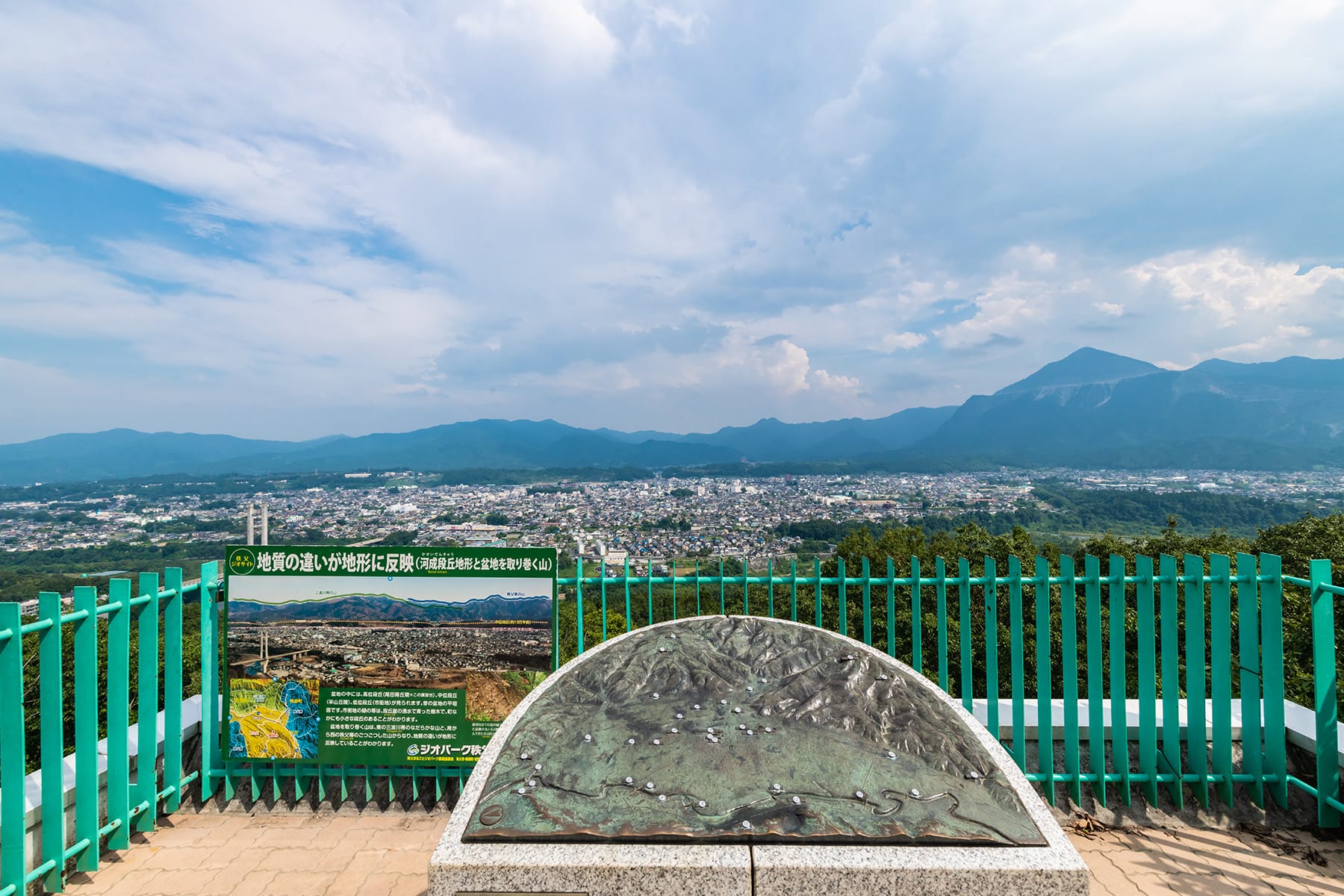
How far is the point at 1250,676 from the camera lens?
4.03 meters

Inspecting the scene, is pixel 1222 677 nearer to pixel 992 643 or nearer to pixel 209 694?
pixel 992 643

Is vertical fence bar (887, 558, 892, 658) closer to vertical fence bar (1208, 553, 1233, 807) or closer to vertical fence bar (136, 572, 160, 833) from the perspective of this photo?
vertical fence bar (1208, 553, 1233, 807)

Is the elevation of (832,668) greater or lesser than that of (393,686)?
greater

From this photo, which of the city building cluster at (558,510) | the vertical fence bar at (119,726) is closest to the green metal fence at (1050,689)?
the vertical fence bar at (119,726)

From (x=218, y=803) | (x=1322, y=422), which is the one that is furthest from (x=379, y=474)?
(x=1322, y=422)

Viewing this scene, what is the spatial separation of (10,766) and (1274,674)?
7.30 meters

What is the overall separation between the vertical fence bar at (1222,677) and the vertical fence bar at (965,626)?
1.39m

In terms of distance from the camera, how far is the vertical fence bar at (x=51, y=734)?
323 cm

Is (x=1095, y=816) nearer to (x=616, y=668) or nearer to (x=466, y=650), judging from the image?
(x=616, y=668)

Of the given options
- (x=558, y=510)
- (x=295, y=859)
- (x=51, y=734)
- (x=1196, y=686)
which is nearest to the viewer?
(x=51, y=734)

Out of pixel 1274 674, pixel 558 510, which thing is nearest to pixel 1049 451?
pixel 558 510

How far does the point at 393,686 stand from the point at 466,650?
57 cm

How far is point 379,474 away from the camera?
8300 centimetres

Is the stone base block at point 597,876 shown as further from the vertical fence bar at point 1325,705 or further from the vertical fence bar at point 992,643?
the vertical fence bar at point 1325,705
